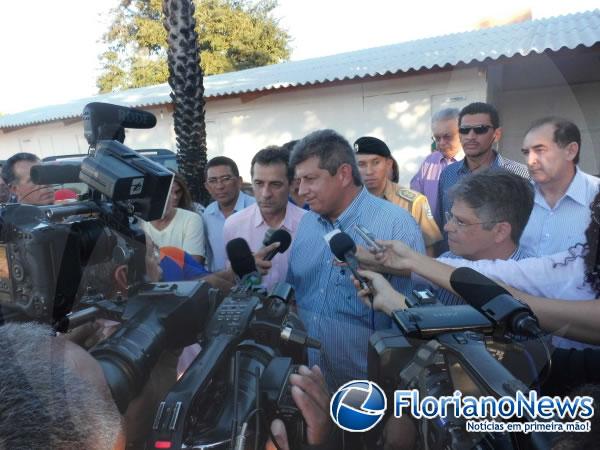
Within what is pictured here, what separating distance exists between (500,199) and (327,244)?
636mm

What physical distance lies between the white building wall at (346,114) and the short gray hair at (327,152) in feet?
20.1

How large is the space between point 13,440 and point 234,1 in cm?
1825

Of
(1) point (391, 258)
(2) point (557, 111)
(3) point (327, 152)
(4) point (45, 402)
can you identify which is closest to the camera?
(4) point (45, 402)

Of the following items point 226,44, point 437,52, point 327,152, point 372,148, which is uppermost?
point 226,44

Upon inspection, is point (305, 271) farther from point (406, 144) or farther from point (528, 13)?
point (528, 13)

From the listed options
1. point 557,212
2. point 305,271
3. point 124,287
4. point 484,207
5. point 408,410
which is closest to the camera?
point 408,410

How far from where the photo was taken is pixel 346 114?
8922 millimetres

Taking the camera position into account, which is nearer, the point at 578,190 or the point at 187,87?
the point at 578,190

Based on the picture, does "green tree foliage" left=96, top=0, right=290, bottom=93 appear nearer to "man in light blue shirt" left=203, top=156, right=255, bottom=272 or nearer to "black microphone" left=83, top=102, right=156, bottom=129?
"man in light blue shirt" left=203, top=156, right=255, bottom=272

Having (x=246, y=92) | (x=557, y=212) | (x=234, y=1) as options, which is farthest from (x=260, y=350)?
(x=234, y=1)

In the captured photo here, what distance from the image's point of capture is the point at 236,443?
91cm

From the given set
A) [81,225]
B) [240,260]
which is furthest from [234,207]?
[81,225]

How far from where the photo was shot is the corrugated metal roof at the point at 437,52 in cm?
694

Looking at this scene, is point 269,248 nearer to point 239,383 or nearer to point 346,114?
point 239,383
